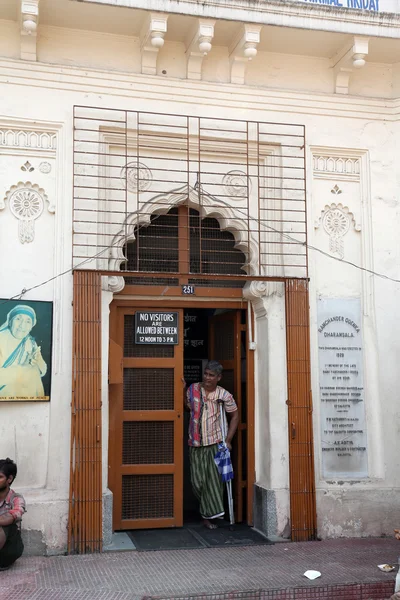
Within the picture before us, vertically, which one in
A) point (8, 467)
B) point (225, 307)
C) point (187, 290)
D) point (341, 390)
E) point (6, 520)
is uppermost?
point (187, 290)

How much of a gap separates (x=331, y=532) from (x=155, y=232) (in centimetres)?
361

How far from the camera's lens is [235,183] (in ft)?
24.0

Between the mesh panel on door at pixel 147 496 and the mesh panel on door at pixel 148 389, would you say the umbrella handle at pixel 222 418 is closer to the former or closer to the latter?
the mesh panel on door at pixel 148 389

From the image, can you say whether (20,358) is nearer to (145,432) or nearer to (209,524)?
(145,432)

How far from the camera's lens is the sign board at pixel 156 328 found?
23.5 feet

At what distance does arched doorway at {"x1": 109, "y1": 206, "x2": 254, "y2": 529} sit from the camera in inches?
278

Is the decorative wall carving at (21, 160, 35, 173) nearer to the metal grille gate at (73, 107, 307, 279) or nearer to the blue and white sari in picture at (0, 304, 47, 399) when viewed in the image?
the metal grille gate at (73, 107, 307, 279)

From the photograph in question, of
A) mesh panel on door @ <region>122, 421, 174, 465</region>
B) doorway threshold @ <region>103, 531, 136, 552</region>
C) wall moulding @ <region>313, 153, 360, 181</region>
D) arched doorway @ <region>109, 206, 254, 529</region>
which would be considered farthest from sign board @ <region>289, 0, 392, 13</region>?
doorway threshold @ <region>103, 531, 136, 552</region>

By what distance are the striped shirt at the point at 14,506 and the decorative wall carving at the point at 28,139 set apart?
327cm

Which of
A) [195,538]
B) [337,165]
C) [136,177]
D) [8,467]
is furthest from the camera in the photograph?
[337,165]

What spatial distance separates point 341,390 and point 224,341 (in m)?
1.51

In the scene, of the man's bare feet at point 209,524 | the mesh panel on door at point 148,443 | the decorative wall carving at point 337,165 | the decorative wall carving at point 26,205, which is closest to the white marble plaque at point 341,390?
the man's bare feet at point 209,524

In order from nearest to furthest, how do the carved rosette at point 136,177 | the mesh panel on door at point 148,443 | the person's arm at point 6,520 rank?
the person's arm at point 6,520, the carved rosette at point 136,177, the mesh panel on door at point 148,443

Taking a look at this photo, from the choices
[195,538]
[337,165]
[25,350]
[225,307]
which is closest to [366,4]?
[337,165]
